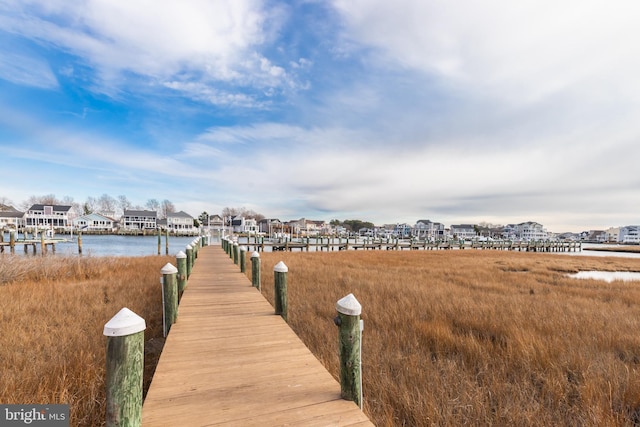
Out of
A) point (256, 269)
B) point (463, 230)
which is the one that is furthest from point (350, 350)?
point (463, 230)

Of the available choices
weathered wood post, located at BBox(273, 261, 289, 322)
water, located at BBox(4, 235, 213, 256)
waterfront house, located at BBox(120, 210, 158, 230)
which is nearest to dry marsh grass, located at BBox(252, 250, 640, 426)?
weathered wood post, located at BBox(273, 261, 289, 322)

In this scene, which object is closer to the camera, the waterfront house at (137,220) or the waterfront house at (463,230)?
the waterfront house at (137,220)

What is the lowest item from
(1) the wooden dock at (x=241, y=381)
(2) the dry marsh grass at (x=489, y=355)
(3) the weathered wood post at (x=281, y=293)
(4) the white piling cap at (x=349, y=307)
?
(2) the dry marsh grass at (x=489, y=355)

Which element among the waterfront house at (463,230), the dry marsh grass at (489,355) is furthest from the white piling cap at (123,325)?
the waterfront house at (463,230)

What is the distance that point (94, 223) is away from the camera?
92125 millimetres

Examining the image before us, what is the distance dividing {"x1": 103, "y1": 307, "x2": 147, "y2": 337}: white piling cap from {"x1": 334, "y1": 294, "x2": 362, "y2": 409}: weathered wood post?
1891 millimetres

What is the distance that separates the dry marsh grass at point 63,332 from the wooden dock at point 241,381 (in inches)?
42.3

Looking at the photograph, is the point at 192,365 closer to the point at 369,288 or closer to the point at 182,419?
the point at 182,419

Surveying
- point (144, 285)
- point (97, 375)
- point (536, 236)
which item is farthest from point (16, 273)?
point (536, 236)

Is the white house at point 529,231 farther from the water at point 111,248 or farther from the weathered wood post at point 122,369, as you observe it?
the weathered wood post at point 122,369

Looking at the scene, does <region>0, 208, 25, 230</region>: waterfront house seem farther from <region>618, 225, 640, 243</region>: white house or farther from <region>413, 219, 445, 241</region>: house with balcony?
<region>618, 225, 640, 243</region>: white house

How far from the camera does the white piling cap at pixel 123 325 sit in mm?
2297

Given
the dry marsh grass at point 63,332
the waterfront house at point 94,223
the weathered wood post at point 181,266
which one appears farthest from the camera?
the waterfront house at point 94,223

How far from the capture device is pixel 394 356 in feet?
17.4
